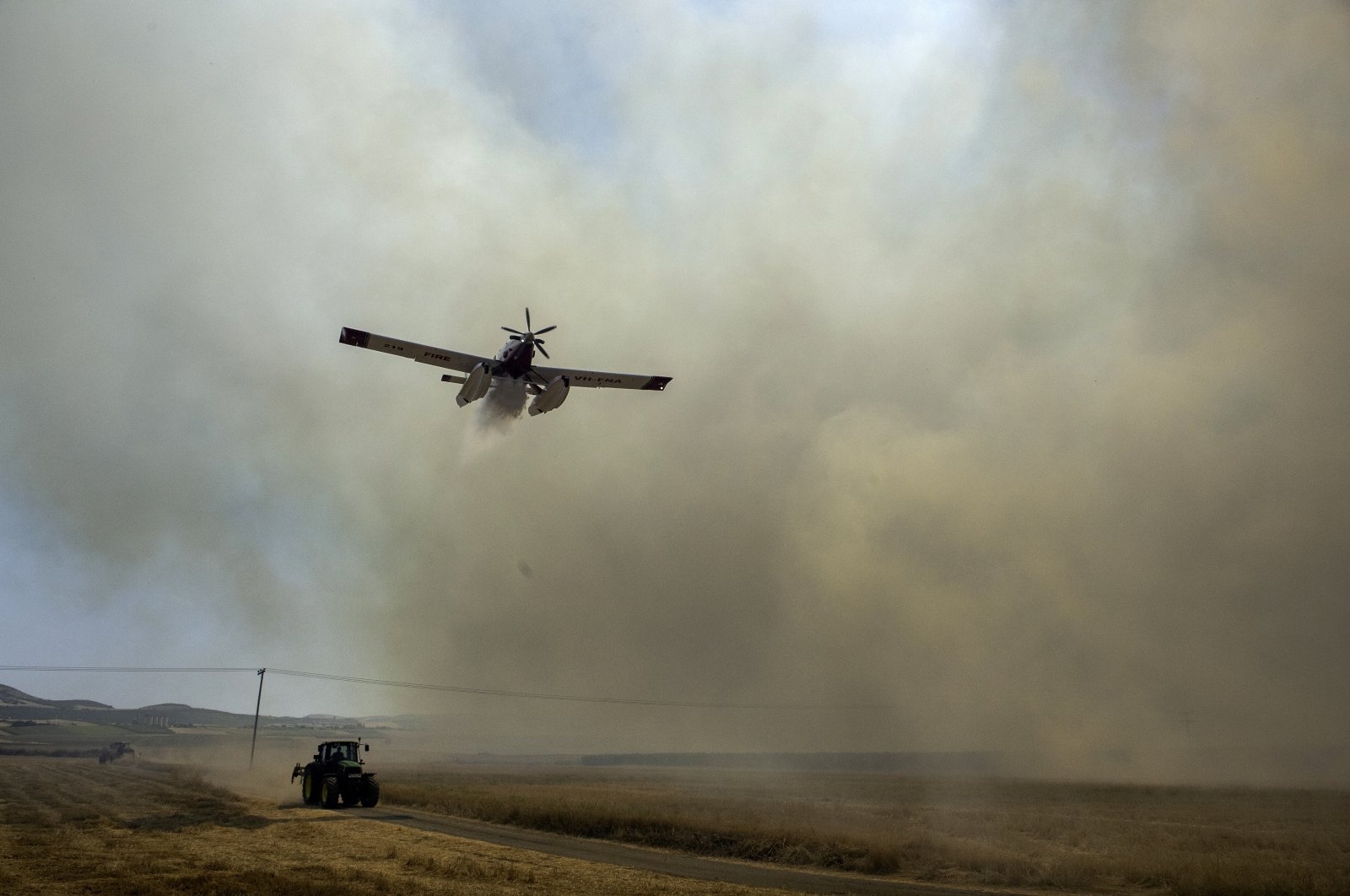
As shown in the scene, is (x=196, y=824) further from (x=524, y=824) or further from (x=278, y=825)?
(x=524, y=824)

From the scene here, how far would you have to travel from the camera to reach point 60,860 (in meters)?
21.7

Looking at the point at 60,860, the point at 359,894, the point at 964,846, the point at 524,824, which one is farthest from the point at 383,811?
the point at 964,846

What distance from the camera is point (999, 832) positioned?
124ft

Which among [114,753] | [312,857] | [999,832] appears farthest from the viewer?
[114,753]

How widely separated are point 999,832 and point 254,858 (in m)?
31.3

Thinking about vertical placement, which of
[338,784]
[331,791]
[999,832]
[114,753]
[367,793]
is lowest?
[114,753]

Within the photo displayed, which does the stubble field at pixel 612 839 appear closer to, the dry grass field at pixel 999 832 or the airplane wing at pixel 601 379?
the dry grass field at pixel 999 832

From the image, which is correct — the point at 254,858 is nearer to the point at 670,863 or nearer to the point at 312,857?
the point at 312,857

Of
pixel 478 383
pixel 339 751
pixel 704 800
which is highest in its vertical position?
pixel 478 383

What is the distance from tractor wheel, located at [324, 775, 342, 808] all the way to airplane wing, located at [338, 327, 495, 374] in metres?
21.0

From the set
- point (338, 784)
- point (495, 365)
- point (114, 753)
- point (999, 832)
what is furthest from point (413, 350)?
point (114, 753)

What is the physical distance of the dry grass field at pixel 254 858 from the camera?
63.9 ft

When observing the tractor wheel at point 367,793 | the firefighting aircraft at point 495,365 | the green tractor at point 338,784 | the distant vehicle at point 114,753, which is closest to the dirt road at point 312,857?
the tractor wheel at point 367,793

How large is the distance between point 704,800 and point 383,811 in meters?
20.8
